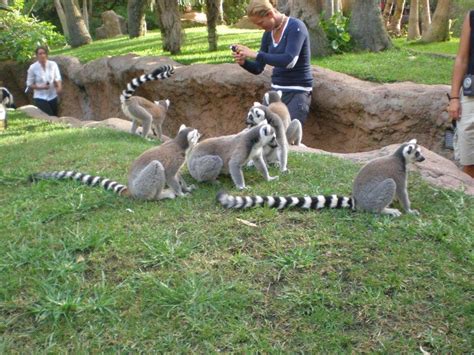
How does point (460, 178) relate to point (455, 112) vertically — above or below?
below

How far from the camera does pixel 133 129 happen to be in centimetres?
872

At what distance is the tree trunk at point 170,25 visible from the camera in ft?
44.7

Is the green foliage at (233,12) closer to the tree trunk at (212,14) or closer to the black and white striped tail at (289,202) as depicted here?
the tree trunk at (212,14)

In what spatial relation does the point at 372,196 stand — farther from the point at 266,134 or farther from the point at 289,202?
the point at 266,134

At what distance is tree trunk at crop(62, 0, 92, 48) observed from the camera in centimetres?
2022

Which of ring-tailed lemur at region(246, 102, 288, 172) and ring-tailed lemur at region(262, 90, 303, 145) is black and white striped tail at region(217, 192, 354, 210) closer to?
ring-tailed lemur at region(246, 102, 288, 172)

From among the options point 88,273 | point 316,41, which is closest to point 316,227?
point 88,273

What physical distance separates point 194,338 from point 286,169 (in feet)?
9.28

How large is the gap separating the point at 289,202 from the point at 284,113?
217 cm

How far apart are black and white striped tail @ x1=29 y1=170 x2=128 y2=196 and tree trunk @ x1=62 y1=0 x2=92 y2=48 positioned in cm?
1655

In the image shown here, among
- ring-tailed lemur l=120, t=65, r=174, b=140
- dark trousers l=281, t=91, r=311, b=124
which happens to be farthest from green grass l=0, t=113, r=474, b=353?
ring-tailed lemur l=120, t=65, r=174, b=140

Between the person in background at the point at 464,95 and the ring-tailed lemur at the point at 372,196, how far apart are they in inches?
37.9

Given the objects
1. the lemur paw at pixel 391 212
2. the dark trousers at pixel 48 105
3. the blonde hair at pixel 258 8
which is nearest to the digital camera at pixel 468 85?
the lemur paw at pixel 391 212

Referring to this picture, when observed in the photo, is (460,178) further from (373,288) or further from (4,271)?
(4,271)
